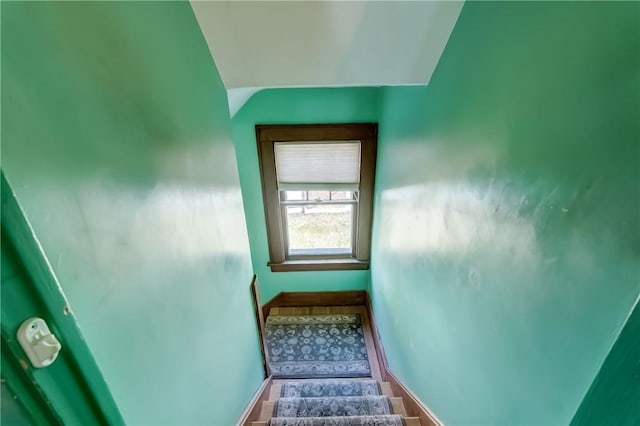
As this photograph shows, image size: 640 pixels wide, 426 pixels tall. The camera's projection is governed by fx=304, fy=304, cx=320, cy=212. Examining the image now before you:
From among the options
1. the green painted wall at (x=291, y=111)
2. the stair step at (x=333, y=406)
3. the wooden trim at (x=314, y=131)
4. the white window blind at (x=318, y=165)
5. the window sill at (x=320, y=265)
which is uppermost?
the green painted wall at (x=291, y=111)

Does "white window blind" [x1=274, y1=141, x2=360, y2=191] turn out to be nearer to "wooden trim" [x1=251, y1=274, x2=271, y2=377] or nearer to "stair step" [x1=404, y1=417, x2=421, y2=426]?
"wooden trim" [x1=251, y1=274, x2=271, y2=377]

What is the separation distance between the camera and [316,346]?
330cm

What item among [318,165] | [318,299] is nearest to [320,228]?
[318,165]

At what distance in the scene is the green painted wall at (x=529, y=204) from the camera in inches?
20.7

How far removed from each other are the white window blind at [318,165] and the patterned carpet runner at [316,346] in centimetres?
161

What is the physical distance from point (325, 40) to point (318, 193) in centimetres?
199

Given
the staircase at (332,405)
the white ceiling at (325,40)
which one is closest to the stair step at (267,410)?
the staircase at (332,405)

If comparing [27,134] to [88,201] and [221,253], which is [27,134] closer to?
[88,201]

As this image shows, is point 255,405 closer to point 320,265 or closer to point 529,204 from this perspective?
point 320,265

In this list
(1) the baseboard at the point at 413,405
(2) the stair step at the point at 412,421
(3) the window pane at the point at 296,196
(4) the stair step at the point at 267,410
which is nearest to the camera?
(1) the baseboard at the point at 413,405

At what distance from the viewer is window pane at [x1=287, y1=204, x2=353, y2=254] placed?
11.0ft

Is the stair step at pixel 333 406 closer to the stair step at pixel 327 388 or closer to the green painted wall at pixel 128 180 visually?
the stair step at pixel 327 388

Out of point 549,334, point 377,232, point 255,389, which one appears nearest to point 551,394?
point 549,334

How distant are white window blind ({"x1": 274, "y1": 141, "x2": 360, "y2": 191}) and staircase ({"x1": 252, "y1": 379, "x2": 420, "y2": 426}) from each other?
180cm
